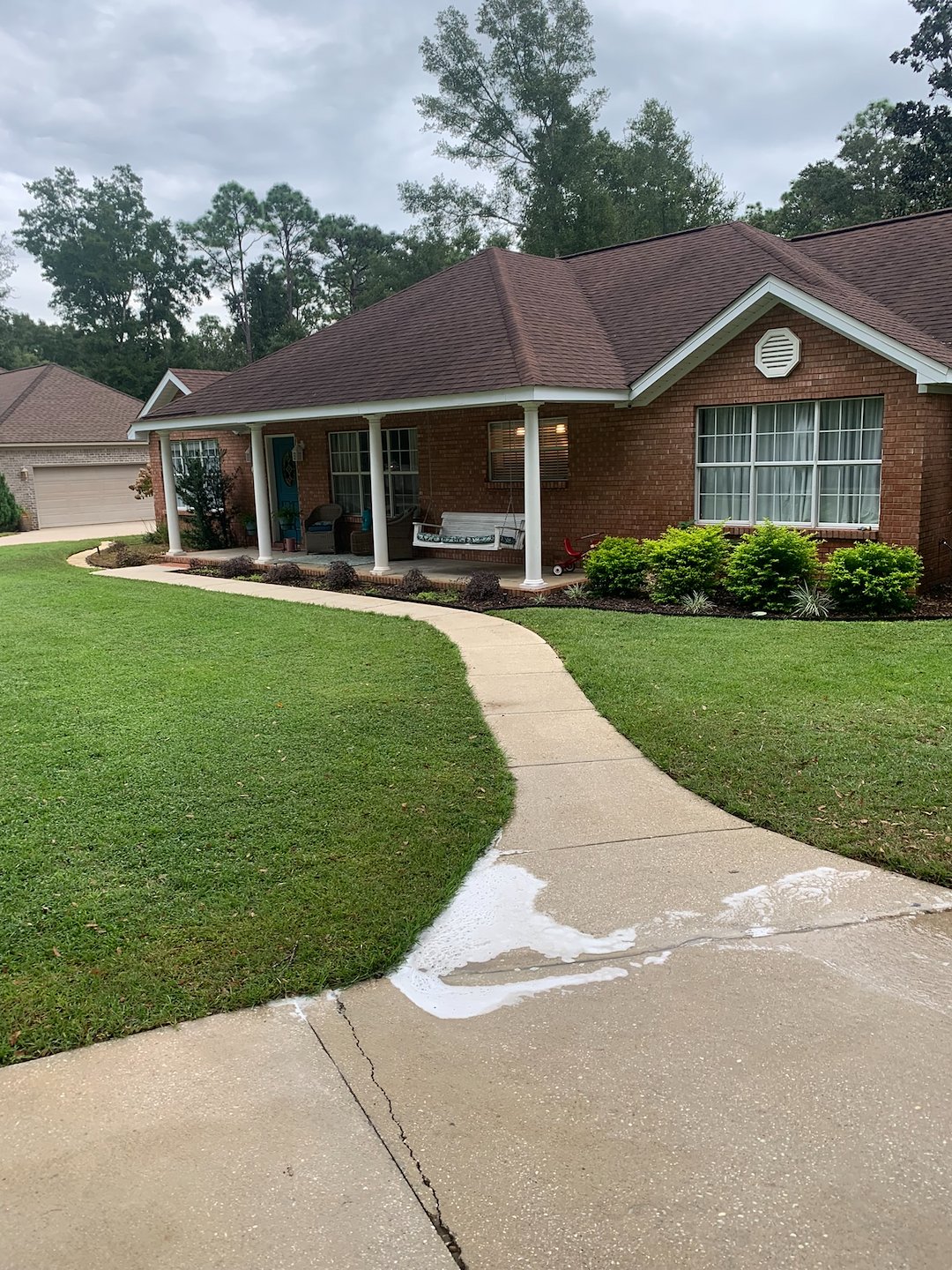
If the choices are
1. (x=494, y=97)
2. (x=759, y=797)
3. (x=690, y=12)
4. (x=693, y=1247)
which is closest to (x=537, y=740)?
(x=759, y=797)

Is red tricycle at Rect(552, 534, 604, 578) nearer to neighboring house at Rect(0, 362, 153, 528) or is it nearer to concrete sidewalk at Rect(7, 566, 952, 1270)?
concrete sidewalk at Rect(7, 566, 952, 1270)

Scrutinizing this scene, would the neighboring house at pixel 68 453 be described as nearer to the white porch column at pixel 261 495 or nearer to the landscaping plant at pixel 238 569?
the white porch column at pixel 261 495

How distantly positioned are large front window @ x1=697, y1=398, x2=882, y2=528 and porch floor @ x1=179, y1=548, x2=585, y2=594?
7.85 feet

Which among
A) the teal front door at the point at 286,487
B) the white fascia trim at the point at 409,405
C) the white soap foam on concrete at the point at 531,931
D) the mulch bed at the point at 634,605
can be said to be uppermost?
the white fascia trim at the point at 409,405

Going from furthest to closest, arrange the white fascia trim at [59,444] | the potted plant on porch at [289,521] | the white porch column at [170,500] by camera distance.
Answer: the white fascia trim at [59,444] → the potted plant on porch at [289,521] → the white porch column at [170,500]

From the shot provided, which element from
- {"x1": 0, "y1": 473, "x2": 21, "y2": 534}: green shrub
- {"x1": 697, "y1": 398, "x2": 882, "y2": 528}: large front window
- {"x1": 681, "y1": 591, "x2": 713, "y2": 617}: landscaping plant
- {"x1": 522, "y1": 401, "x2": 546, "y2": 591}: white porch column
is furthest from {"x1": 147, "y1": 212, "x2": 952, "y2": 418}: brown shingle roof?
{"x1": 0, "y1": 473, "x2": 21, "y2": 534}: green shrub

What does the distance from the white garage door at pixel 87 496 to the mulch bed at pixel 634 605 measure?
21.2 meters

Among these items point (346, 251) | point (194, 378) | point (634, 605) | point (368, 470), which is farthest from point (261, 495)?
point (346, 251)

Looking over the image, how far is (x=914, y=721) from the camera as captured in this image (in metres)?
6.90

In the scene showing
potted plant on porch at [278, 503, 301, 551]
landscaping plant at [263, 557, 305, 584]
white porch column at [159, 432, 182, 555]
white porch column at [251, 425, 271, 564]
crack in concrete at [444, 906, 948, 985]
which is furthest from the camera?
potted plant on porch at [278, 503, 301, 551]

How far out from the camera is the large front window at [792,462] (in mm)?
11969

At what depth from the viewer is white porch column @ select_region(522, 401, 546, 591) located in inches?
500

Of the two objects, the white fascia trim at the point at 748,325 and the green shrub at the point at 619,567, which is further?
the green shrub at the point at 619,567

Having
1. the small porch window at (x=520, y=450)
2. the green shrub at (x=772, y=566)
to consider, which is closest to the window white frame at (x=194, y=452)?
the small porch window at (x=520, y=450)
